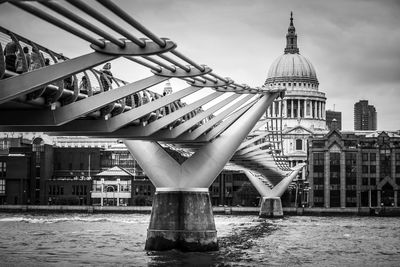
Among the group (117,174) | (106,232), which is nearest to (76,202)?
(117,174)

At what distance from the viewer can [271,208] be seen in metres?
104

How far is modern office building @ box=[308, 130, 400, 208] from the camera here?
126000 millimetres

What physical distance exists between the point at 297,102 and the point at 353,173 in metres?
66.0

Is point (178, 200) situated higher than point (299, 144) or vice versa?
point (299, 144)

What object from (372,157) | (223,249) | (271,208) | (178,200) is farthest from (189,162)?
(372,157)

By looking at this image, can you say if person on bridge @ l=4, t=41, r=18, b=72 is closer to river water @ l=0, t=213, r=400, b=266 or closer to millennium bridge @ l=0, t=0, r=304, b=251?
millennium bridge @ l=0, t=0, r=304, b=251

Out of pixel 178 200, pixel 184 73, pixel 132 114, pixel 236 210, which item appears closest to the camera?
pixel 184 73

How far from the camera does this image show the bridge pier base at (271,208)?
103562mm

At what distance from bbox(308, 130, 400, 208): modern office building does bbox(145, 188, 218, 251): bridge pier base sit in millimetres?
84834

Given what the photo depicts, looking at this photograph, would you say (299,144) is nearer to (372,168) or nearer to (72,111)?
(372,168)

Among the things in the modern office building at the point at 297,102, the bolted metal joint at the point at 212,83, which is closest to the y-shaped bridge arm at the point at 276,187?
the bolted metal joint at the point at 212,83

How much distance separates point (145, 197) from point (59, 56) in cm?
11345

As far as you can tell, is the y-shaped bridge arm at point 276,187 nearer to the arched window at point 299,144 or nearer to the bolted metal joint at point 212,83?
the bolted metal joint at point 212,83

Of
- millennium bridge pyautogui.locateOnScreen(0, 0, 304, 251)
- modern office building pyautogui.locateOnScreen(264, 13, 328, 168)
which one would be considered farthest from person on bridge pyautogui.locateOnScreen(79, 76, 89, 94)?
modern office building pyautogui.locateOnScreen(264, 13, 328, 168)
